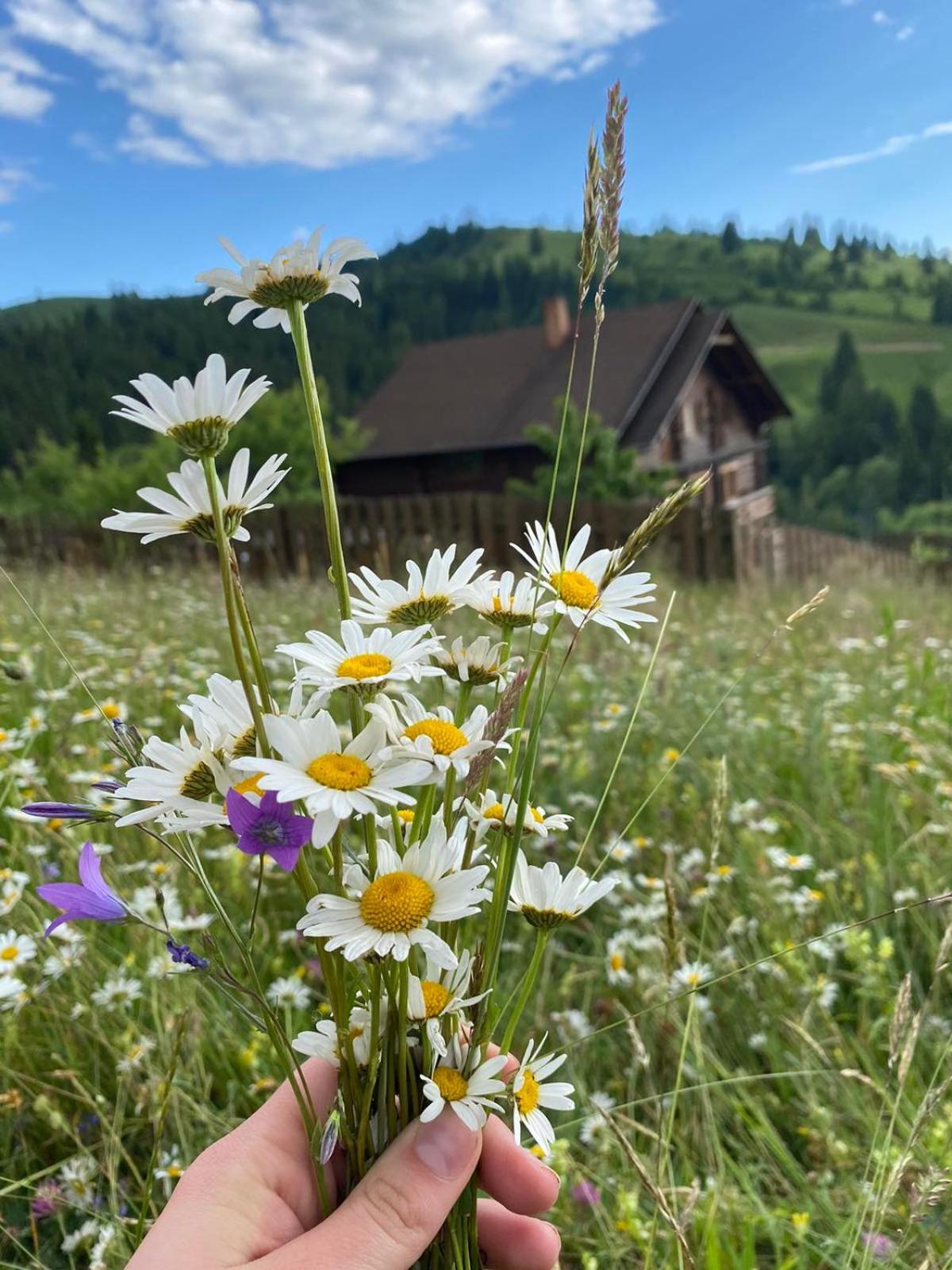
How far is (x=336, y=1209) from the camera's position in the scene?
0.84m

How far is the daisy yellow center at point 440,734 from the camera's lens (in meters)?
0.69

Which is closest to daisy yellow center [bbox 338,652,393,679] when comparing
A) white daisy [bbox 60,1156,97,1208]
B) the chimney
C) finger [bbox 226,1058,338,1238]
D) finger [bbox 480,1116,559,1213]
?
finger [bbox 226,1058,338,1238]

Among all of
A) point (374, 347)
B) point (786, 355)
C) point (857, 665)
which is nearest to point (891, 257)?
point (786, 355)

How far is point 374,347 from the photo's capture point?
5100 cm

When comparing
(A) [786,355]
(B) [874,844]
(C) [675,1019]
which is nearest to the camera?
(C) [675,1019]

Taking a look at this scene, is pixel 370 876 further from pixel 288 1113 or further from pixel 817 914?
pixel 817 914

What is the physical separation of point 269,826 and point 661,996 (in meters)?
1.52

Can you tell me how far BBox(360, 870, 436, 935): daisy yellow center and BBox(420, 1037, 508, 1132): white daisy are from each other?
152mm

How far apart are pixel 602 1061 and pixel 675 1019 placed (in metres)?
0.19

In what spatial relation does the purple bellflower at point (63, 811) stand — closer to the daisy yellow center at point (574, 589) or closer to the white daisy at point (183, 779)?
the white daisy at point (183, 779)

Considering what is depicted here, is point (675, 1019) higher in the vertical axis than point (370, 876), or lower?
lower

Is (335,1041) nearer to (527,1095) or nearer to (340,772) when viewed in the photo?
(527,1095)

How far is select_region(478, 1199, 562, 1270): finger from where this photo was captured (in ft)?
3.36

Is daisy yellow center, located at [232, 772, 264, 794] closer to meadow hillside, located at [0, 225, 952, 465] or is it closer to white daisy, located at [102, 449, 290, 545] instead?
white daisy, located at [102, 449, 290, 545]
